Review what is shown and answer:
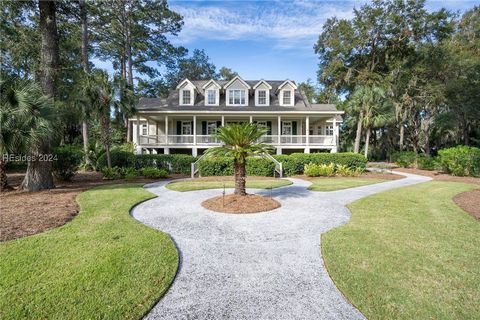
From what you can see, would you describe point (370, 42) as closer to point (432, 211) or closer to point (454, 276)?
point (432, 211)

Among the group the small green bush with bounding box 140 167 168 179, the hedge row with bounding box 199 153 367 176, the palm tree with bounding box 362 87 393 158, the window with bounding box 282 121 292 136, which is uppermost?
the palm tree with bounding box 362 87 393 158

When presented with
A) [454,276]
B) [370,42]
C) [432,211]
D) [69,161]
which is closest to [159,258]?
[454,276]

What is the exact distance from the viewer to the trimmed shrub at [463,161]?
1574cm

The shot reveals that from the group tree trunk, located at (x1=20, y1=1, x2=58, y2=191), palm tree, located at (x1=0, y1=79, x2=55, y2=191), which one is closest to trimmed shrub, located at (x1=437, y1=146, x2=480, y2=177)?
palm tree, located at (x1=0, y1=79, x2=55, y2=191)

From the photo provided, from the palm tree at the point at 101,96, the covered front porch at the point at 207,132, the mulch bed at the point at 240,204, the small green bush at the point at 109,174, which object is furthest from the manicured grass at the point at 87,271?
the covered front porch at the point at 207,132

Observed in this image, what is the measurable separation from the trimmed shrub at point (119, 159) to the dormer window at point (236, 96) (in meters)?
10.3

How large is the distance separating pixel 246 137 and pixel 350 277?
5161mm

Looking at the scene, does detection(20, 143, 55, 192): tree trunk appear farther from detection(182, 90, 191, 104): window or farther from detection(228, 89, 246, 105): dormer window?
detection(228, 89, 246, 105): dormer window

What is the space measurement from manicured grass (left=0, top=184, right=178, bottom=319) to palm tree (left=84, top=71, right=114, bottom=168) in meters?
11.3

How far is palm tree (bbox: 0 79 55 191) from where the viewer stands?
8.15 metres

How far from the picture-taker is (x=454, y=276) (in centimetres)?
378

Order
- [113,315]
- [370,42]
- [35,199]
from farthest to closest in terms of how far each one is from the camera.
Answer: [370,42] < [35,199] < [113,315]

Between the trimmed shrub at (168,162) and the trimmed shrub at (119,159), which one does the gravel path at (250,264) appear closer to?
the trimmed shrub at (168,162)

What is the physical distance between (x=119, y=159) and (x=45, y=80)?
7.64 m
